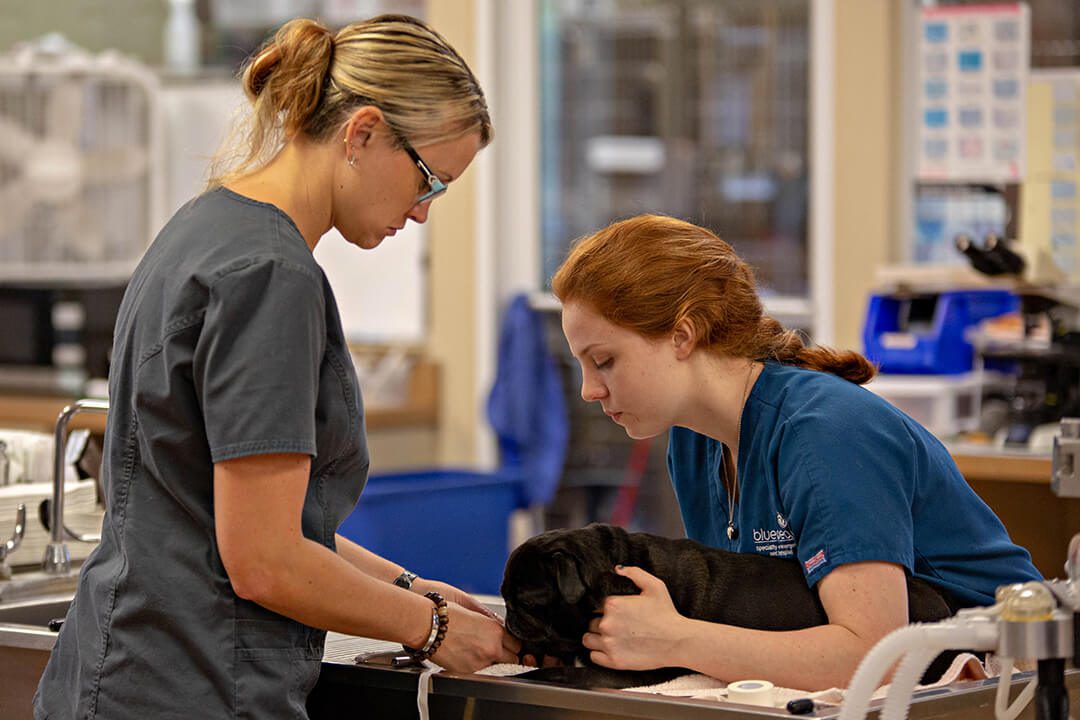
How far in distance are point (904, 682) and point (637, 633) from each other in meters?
0.41

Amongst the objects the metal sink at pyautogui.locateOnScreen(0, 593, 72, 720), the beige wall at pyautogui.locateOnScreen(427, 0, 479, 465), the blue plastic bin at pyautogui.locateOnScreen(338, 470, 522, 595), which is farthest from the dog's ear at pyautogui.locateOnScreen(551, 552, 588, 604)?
the beige wall at pyautogui.locateOnScreen(427, 0, 479, 465)

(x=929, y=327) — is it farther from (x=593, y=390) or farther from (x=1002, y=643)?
(x=1002, y=643)

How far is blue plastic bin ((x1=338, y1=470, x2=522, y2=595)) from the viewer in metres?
4.22

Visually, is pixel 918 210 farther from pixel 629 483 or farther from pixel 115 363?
pixel 115 363

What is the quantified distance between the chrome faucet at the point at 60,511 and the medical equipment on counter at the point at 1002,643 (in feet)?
4.18

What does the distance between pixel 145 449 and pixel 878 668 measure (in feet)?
2.55

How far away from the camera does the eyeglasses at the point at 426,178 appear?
1.63 m

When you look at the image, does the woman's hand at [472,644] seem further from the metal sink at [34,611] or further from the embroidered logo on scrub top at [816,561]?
the metal sink at [34,611]

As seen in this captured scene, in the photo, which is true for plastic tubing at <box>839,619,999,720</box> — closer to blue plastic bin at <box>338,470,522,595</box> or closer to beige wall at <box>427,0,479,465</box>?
blue plastic bin at <box>338,470,522,595</box>

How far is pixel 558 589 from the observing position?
5.73ft

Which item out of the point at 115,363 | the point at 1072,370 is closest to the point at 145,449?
the point at 115,363

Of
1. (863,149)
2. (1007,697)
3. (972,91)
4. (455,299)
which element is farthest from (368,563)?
(455,299)

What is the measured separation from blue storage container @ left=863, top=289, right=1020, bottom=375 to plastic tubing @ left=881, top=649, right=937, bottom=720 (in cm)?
253

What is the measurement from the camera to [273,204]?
5.25ft
